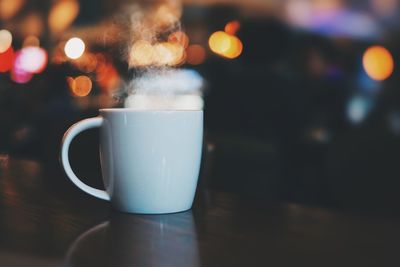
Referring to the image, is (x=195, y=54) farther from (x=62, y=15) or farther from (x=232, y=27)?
(x=62, y=15)

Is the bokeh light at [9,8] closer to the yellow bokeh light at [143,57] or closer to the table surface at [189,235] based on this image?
the yellow bokeh light at [143,57]

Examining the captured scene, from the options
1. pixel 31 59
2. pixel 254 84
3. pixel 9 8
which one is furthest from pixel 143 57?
pixel 9 8

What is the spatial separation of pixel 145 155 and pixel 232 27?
3446mm

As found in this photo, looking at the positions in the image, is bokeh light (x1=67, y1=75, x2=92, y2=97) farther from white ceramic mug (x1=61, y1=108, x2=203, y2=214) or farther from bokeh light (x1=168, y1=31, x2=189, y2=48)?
white ceramic mug (x1=61, y1=108, x2=203, y2=214)

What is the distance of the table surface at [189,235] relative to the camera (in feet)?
1.04

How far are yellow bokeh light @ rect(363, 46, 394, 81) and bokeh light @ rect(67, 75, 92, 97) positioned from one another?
2021 millimetres

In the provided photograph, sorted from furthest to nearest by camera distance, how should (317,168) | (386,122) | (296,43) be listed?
(296,43), (386,122), (317,168)

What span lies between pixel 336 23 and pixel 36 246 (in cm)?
368

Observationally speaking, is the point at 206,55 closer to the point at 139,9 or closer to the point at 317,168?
the point at 139,9

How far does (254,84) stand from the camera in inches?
93.5

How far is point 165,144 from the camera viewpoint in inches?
17.3

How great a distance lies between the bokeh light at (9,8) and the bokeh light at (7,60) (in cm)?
37

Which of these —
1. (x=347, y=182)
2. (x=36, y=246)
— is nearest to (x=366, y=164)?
(x=347, y=182)

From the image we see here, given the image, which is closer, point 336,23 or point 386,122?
point 386,122
